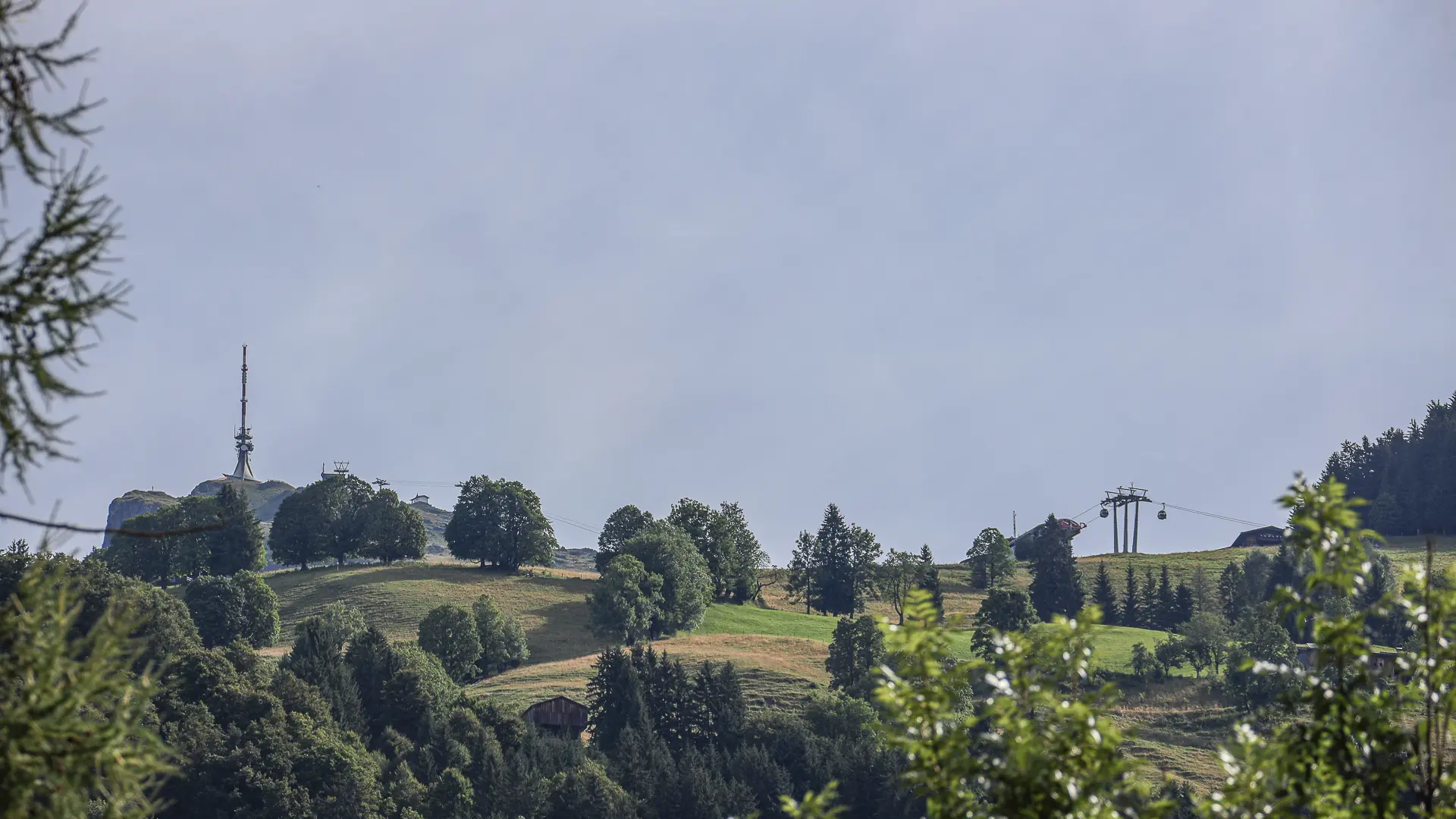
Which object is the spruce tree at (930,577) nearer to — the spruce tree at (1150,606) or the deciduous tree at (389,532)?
the spruce tree at (1150,606)

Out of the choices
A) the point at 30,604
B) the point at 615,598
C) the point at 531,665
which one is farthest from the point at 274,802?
the point at 30,604

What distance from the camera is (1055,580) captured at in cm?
16125

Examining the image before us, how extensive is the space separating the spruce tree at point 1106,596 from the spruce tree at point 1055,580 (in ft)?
8.60

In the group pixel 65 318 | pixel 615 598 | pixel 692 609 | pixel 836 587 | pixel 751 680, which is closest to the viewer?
pixel 65 318

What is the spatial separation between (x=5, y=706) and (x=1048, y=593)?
515 ft

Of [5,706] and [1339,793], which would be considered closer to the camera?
[5,706]

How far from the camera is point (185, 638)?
372 ft

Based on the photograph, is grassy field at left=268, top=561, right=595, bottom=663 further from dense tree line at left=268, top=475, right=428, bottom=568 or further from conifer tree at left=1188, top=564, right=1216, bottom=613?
conifer tree at left=1188, top=564, right=1216, bottom=613

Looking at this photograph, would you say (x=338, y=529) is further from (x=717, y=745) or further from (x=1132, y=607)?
(x=1132, y=607)

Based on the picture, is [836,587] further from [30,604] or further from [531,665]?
[30,604]

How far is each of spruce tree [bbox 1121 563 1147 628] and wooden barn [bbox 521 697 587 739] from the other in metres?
70.2

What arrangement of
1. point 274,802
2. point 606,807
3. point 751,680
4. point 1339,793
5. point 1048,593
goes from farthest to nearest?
point 1048,593 → point 751,680 → point 606,807 → point 274,802 → point 1339,793

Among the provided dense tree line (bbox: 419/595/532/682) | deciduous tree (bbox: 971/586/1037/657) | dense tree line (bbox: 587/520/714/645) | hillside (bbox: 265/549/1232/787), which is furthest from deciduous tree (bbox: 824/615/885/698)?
dense tree line (bbox: 419/595/532/682)

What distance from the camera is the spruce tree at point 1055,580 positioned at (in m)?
160
